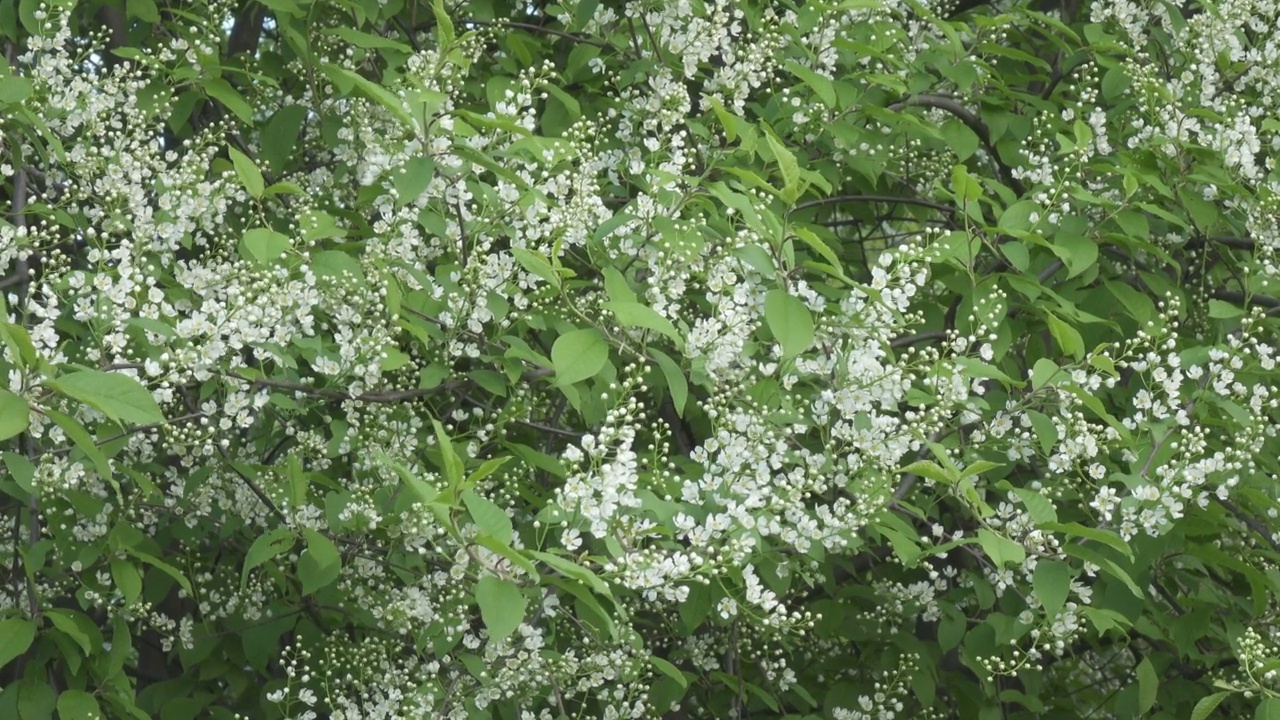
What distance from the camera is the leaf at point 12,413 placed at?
238 cm

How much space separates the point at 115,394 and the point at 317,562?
3.19ft

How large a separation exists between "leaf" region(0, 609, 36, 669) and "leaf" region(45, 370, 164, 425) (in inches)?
42.8

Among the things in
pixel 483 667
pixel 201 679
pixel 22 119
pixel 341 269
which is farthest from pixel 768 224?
pixel 201 679

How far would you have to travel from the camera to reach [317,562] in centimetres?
332

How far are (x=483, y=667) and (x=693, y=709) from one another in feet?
4.81

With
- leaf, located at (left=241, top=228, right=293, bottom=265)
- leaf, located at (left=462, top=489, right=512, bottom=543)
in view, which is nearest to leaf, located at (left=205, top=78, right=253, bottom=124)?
leaf, located at (left=241, top=228, right=293, bottom=265)

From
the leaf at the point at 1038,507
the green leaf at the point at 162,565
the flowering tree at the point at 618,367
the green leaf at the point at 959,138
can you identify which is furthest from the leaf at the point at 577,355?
the green leaf at the point at 959,138

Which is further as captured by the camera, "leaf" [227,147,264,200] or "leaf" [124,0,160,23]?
"leaf" [124,0,160,23]

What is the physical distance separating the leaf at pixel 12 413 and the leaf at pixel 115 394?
67 millimetres

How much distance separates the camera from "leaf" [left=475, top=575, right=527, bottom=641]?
2.45 m

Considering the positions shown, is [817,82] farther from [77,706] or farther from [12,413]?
[77,706]

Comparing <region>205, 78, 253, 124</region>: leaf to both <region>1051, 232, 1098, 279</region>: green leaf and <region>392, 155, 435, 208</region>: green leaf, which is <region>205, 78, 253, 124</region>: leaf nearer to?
<region>392, 155, 435, 208</region>: green leaf

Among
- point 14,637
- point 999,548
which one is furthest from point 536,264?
point 14,637

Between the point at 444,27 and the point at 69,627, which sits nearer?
the point at 444,27
